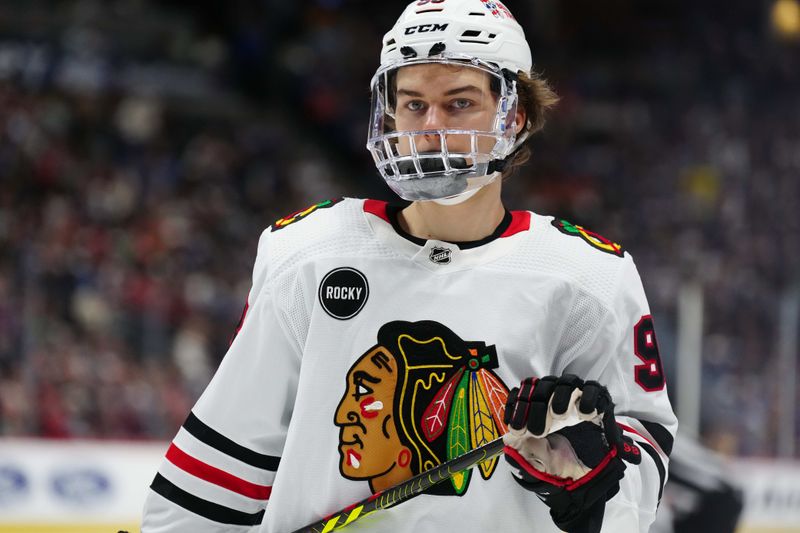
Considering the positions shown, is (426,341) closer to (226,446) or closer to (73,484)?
(226,446)

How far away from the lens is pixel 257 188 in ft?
27.1

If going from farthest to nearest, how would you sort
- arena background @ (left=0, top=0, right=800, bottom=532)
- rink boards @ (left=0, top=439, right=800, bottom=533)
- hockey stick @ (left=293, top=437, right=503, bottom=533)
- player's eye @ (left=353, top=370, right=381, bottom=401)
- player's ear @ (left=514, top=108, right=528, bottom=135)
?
1. arena background @ (left=0, top=0, right=800, bottom=532)
2. rink boards @ (left=0, top=439, right=800, bottom=533)
3. player's ear @ (left=514, top=108, right=528, bottom=135)
4. player's eye @ (left=353, top=370, right=381, bottom=401)
5. hockey stick @ (left=293, top=437, right=503, bottom=533)

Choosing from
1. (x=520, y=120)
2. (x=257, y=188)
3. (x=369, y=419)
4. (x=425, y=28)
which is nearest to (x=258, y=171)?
(x=257, y=188)

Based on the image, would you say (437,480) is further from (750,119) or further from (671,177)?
(750,119)

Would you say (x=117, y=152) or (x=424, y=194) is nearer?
(x=424, y=194)

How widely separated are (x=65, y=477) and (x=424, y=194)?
3.39m

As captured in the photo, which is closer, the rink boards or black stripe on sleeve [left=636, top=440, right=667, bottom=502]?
black stripe on sleeve [left=636, top=440, right=667, bottom=502]

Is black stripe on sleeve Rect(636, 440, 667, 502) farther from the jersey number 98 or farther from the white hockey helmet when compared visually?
the white hockey helmet

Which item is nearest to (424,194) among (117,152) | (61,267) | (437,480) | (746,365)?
(437,480)

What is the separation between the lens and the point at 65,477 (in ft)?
15.2

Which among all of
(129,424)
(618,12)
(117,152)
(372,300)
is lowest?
(372,300)

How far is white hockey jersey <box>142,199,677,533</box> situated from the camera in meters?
1.64

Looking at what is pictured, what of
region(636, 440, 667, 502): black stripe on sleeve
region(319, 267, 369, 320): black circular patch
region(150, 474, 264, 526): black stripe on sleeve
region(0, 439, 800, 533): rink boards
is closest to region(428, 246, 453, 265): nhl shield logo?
region(319, 267, 369, 320): black circular patch

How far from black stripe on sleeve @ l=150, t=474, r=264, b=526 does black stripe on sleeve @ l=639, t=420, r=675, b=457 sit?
2.02ft
